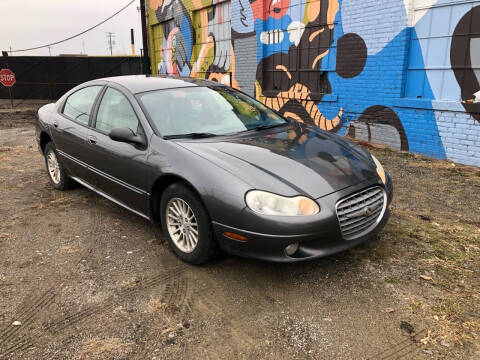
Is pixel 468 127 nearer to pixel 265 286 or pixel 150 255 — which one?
pixel 265 286

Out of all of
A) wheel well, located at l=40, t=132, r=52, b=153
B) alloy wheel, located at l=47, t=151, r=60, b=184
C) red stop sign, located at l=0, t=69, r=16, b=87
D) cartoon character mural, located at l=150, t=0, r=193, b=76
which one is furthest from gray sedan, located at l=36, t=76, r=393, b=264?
red stop sign, located at l=0, t=69, r=16, b=87

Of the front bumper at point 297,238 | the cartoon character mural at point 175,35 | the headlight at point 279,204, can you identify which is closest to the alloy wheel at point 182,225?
the front bumper at point 297,238

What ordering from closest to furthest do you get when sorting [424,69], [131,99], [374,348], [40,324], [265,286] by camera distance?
1. [374,348]
2. [40,324]
3. [265,286]
4. [131,99]
5. [424,69]

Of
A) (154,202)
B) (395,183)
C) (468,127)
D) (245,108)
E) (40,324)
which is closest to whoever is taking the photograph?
(40,324)

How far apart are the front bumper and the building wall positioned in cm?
427

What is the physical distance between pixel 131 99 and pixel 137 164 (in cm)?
72

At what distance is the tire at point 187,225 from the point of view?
303 cm

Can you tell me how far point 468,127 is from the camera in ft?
19.6

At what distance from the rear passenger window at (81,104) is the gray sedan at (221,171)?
2cm

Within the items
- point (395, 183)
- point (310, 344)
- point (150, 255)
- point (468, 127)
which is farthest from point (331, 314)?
point (468, 127)

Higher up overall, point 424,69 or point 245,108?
point 424,69

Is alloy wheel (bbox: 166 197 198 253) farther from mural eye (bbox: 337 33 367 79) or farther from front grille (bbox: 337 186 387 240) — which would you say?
mural eye (bbox: 337 33 367 79)

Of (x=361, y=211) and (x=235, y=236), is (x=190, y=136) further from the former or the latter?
(x=361, y=211)

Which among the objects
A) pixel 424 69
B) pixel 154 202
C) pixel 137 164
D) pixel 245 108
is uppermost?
pixel 424 69
